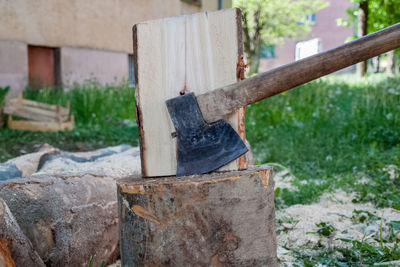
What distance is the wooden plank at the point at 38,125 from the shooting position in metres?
5.64

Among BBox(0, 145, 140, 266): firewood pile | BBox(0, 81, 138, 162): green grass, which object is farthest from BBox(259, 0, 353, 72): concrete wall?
BBox(0, 145, 140, 266): firewood pile

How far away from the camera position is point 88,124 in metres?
6.38

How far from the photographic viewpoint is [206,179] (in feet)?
4.59

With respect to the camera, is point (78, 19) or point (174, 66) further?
point (78, 19)

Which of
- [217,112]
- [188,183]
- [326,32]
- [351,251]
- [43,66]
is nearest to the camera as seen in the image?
[188,183]

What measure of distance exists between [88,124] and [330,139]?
3699 millimetres

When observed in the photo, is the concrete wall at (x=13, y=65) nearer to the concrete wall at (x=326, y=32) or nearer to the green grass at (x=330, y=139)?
the green grass at (x=330, y=139)

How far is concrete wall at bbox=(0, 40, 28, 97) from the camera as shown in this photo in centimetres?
707

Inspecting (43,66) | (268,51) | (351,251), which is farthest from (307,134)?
(268,51)

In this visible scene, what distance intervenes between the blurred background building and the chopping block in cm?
639

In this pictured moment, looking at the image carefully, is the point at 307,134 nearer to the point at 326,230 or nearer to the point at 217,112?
the point at 326,230

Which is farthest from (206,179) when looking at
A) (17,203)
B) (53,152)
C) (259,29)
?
(259,29)

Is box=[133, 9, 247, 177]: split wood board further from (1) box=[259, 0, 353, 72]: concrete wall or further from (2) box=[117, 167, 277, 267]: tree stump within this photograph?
(1) box=[259, 0, 353, 72]: concrete wall

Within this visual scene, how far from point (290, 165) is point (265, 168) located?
2.72 m
